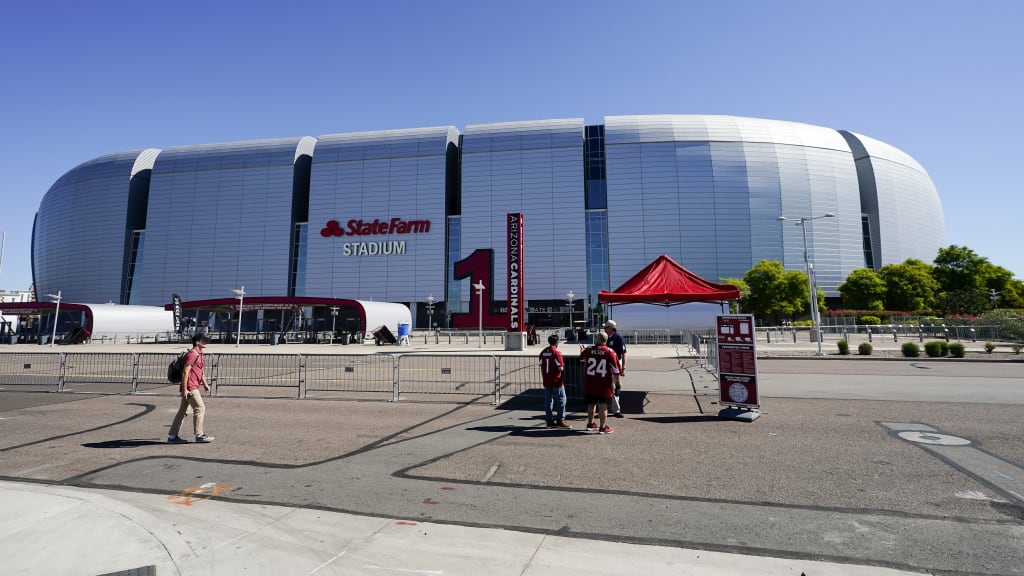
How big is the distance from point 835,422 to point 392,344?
3805 cm

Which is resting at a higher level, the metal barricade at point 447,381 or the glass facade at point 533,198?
the glass facade at point 533,198

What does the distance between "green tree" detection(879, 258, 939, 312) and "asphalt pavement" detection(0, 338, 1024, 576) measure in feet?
223

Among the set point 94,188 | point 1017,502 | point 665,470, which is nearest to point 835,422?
point 1017,502

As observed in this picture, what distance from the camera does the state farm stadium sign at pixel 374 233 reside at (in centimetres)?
7519

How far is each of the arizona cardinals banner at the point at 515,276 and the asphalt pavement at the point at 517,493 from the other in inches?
917

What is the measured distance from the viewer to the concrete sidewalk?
3.49 metres

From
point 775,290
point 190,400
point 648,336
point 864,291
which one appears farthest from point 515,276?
point 864,291

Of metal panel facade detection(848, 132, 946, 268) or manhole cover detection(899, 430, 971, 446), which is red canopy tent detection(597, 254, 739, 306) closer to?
manhole cover detection(899, 430, 971, 446)

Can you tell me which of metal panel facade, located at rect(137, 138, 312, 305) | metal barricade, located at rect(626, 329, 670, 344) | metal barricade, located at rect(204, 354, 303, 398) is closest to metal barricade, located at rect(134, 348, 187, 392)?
metal barricade, located at rect(204, 354, 303, 398)

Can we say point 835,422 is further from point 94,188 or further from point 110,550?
point 94,188

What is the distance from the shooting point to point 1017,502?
491 cm

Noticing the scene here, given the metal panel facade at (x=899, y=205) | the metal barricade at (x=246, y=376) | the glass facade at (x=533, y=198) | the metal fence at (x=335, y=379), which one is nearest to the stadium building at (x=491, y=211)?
the glass facade at (x=533, y=198)

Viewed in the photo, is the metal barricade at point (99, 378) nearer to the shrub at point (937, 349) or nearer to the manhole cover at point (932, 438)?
the manhole cover at point (932, 438)

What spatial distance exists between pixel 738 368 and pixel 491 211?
6577 cm
